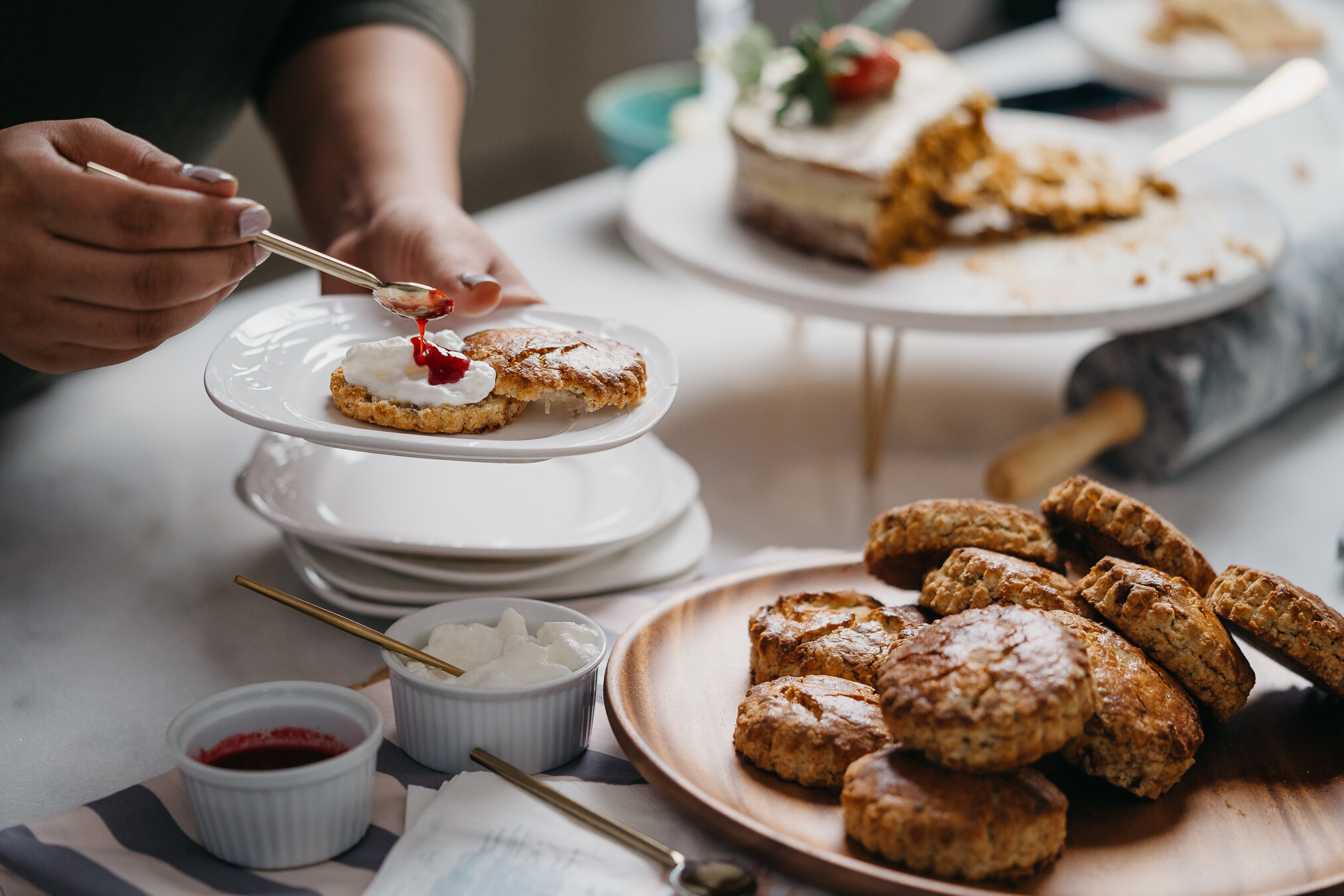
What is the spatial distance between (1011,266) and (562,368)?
1.19 metres

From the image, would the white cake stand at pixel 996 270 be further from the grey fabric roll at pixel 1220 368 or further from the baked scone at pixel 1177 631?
the baked scone at pixel 1177 631

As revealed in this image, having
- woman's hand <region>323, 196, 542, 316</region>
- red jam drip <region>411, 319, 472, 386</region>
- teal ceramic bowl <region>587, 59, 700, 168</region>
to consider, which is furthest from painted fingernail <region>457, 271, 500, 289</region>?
teal ceramic bowl <region>587, 59, 700, 168</region>

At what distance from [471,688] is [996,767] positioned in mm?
507

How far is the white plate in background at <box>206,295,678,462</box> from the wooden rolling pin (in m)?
0.83

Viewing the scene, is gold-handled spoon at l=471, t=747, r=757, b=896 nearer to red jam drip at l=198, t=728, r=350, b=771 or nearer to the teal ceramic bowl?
red jam drip at l=198, t=728, r=350, b=771

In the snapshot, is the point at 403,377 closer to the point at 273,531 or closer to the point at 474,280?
the point at 474,280

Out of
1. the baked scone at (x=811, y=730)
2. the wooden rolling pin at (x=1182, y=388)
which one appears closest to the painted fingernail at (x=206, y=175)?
the baked scone at (x=811, y=730)

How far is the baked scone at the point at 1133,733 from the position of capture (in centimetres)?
107

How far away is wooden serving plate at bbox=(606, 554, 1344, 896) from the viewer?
3.27 ft

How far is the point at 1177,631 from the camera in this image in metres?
1.16

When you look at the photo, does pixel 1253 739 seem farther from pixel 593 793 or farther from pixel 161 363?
pixel 161 363

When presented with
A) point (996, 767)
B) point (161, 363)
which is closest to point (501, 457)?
point (996, 767)

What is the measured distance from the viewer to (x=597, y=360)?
133 centimetres

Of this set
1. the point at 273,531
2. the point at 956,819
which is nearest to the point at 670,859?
the point at 956,819
